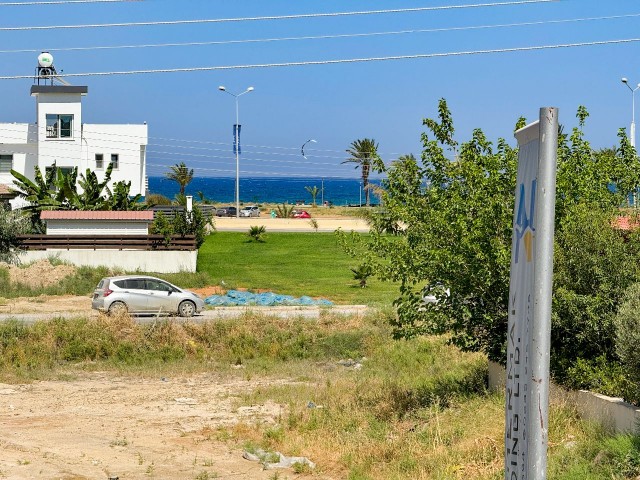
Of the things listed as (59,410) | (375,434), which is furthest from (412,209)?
(59,410)

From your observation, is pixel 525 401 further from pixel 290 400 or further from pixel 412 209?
pixel 290 400

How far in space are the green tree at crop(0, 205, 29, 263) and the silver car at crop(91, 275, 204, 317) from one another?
40.6 feet

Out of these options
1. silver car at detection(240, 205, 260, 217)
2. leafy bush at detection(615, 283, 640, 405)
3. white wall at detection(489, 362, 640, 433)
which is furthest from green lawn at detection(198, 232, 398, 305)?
silver car at detection(240, 205, 260, 217)

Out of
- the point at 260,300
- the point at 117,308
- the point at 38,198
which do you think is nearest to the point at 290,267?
the point at 260,300

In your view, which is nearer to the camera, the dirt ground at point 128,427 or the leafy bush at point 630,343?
the leafy bush at point 630,343

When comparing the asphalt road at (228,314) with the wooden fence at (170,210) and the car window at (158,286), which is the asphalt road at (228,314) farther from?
the wooden fence at (170,210)

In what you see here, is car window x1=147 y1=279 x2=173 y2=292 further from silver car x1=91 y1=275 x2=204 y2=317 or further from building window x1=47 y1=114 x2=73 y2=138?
building window x1=47 y1=114 x2=73 y2=138

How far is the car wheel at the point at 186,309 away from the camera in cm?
3372

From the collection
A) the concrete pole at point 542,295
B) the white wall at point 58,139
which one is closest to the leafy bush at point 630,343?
the concrete pole at point 542,295

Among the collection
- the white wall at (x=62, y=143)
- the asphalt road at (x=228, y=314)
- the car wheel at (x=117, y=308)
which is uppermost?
the white wall at (x=62, y=143)

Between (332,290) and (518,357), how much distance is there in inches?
1536

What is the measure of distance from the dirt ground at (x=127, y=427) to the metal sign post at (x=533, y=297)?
11730 millimetres

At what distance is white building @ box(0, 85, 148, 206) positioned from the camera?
64750 millimetres

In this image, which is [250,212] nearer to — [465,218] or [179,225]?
[179,225]
